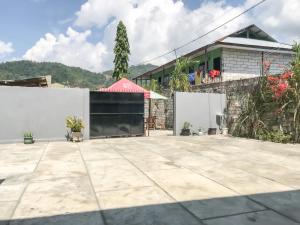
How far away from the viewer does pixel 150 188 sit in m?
5.46

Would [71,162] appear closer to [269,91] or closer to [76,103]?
[76,103]

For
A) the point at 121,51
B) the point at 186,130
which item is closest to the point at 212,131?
the point at 186,130

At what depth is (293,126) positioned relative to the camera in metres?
11.9

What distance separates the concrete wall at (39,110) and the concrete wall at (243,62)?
11.1 metres

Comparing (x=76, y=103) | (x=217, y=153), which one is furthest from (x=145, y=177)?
(x=76, y=103)

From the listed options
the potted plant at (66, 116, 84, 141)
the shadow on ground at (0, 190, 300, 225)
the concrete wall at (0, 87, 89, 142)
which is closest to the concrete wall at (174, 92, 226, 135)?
the concrete wall at (0, 87, 89, 142)

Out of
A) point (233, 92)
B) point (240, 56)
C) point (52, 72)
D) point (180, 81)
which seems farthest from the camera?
point (52, 72)

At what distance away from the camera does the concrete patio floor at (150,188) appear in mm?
4117

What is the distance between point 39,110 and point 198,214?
32.6 feet

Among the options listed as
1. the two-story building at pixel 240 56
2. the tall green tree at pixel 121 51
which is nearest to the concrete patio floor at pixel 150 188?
the two-story building at pixel 240 56

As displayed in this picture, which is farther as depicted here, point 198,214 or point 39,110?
point 39,110

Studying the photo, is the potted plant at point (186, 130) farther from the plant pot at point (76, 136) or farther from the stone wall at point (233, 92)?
the plant pot at point (76, 136)

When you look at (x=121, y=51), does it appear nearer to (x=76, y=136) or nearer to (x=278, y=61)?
(x=278, y=61)

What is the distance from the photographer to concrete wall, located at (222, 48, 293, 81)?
21.0 meters
